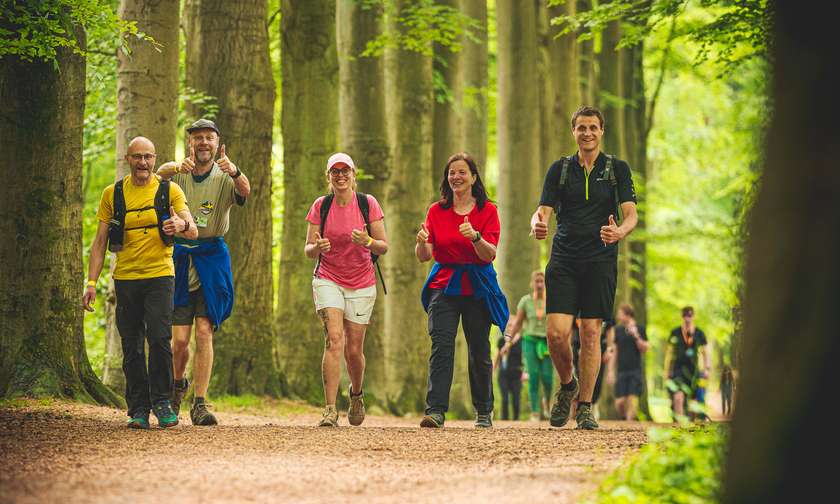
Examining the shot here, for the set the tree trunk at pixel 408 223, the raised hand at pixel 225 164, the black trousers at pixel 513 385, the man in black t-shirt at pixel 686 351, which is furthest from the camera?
the black trousers at pixel 513 385

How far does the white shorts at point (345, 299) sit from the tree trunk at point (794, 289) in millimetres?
6167

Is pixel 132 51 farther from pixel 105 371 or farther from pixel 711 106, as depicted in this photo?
pixel 711 106

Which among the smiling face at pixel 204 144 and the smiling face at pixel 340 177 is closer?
the smiling face at pixel 204 144

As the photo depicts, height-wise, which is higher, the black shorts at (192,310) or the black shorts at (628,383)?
the black shorts at (192,310)

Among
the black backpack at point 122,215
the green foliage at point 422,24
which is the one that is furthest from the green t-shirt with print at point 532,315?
the black backpack at point 122,215

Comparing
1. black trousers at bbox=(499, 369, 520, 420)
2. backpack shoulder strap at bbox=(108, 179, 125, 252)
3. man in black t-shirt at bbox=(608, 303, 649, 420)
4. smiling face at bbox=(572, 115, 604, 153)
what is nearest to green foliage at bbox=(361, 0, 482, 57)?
man in black t-shirt at bbox=(608, 303, 649, 420)

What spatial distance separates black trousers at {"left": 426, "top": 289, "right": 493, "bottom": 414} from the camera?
9.73 metres

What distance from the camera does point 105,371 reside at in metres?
12.0

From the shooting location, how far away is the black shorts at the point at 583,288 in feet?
30.7

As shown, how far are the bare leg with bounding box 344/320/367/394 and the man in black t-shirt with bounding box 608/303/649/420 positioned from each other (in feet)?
30.4

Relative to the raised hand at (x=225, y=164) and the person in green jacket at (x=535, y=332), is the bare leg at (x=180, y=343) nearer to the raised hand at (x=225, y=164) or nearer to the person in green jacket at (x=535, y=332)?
the raised hand at (x=225, y=164)

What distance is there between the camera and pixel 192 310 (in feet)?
30.9

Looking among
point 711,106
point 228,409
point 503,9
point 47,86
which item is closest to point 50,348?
point 47,86

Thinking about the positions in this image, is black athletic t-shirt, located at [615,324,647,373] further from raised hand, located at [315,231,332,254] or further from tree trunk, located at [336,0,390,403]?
raised hand, located at [315,231,332,254]
